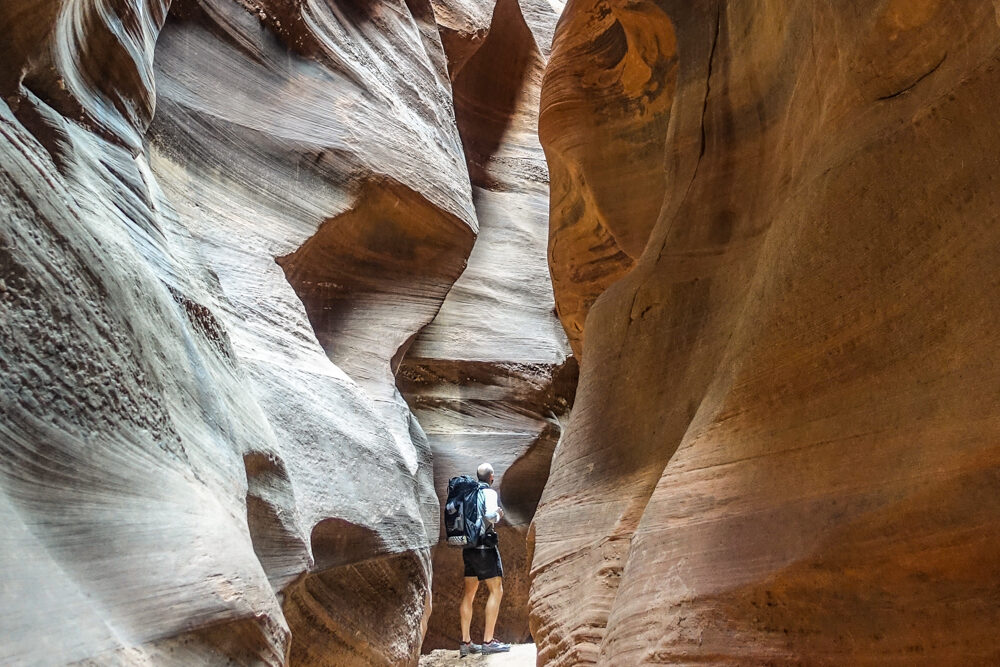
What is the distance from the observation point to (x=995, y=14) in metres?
2.14

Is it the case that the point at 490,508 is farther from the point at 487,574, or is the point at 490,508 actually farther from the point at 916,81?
the point at 916,81

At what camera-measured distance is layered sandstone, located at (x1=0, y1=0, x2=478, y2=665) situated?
77.9 inches

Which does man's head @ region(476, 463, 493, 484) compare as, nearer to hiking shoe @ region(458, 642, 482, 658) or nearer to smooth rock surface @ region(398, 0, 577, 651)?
hiking shoe @ region(458, 642, 482, 658)

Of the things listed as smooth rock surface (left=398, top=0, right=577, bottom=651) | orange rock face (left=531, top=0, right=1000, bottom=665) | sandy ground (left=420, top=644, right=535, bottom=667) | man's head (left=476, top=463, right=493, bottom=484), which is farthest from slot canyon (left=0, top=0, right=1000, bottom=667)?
smooth rock surface (left=398, top=0, right=577, bottom=651)

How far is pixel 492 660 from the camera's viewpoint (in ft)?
18.7

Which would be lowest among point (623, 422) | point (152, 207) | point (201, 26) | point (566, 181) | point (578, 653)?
point (578, 653)

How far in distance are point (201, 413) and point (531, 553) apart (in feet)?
5.48

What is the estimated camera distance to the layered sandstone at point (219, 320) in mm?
1979

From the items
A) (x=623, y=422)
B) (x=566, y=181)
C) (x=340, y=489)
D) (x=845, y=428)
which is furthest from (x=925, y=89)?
(x=566, y=181)

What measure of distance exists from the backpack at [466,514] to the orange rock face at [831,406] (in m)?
2.69

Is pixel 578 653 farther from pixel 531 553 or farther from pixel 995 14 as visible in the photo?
pixel 995 14

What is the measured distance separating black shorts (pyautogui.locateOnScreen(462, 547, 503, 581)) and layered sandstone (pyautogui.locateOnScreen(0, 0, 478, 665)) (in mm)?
345

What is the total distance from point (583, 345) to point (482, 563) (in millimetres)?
2574

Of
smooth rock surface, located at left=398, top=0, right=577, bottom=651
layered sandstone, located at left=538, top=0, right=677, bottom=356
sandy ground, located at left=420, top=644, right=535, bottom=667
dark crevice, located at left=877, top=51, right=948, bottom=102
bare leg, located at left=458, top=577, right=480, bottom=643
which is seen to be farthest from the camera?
smooth rock surface, located at left=398, top=0, right=577, bottom=651
